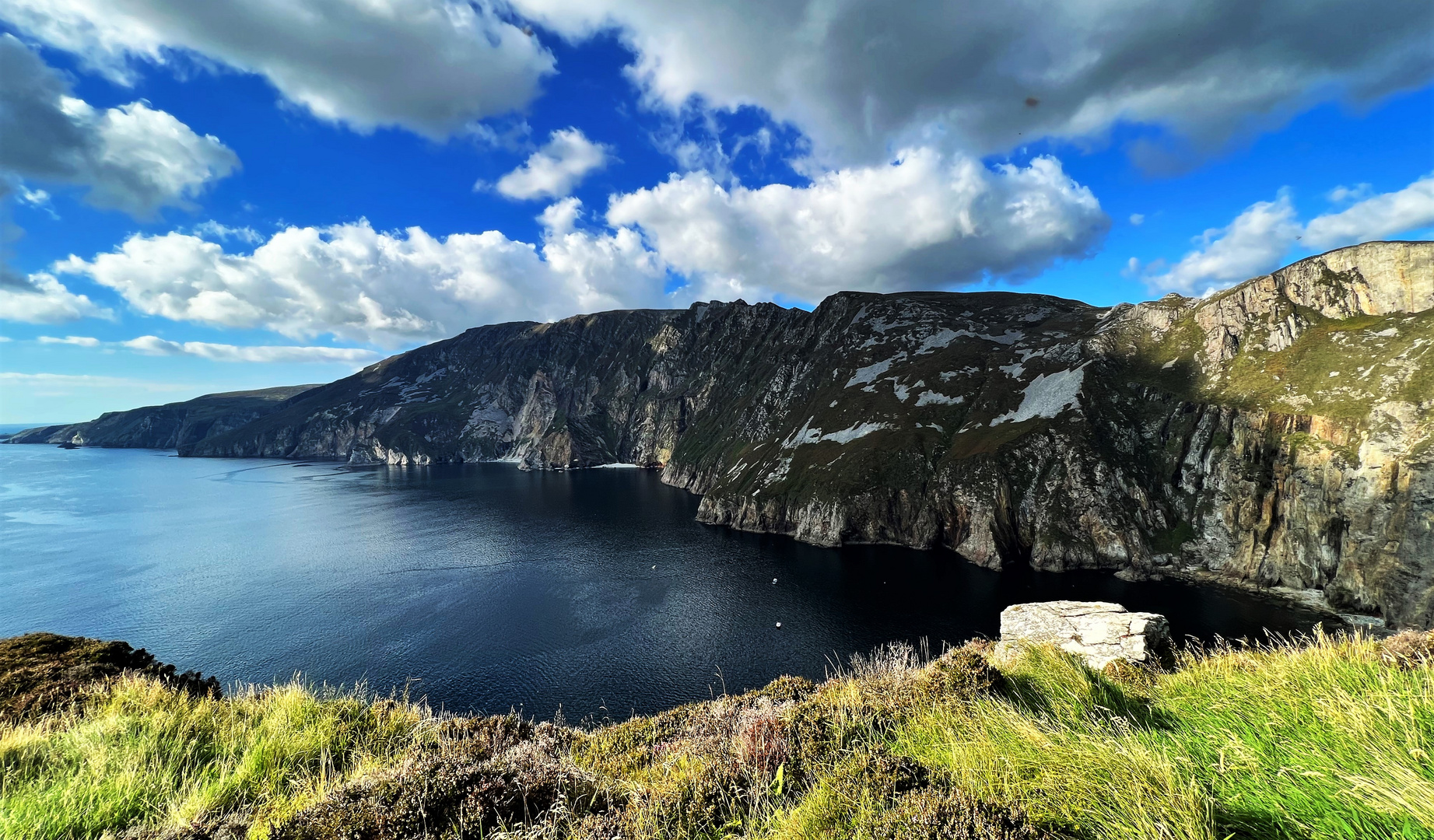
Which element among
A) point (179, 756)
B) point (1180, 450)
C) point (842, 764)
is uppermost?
point (1180, 450)

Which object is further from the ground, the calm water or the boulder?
the boulder

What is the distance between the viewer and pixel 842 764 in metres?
7.53

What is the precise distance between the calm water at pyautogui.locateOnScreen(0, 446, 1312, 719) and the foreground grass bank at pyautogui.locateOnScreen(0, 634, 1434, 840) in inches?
1733

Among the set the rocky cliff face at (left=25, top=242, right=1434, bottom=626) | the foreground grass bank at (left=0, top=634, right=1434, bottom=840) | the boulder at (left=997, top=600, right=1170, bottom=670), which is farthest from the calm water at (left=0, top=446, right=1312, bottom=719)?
the foreground grass bank at (left=0, top=634, right=1434, bottom=840)

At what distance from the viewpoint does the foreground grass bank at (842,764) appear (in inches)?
200

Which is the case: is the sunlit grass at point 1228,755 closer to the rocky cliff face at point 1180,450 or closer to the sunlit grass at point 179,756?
the sunlit grass at point 179,756

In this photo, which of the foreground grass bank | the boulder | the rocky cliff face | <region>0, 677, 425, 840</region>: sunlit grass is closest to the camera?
the foreground grass bank

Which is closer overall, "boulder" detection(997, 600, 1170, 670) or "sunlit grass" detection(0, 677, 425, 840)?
"sunlit grass" detection(0, 677, 425, 840)

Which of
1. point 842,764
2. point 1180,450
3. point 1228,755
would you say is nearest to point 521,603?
point 842,764

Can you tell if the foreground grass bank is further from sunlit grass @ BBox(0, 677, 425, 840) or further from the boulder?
the boulder

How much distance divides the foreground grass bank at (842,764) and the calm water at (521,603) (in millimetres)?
44011

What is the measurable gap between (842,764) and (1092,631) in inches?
797

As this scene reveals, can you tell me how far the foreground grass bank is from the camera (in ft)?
16.7

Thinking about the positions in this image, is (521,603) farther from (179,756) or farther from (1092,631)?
(1092,631)
